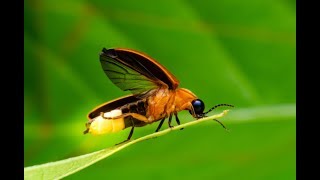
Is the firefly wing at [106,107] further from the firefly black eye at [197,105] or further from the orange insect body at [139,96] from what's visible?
the firefly black eye at [197,105]

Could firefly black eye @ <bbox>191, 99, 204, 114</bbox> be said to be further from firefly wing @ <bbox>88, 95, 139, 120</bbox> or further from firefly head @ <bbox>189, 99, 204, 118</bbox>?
firefly wing @ <bbox>88, 95, 139, 120</bbox>

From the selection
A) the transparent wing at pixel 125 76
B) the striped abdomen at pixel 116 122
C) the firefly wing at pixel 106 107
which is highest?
the transparent wing at pixel 125 76

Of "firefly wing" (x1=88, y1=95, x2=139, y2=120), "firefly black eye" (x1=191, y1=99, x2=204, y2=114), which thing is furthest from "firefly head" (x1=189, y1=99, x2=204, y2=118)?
"firefly wing" (x1=88, y1=95, x2=139, y2=120)

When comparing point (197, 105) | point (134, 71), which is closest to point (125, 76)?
point (134, 71)

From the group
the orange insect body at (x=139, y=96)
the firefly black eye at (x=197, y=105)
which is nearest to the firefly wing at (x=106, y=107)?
the orange insect body at (x=139, y=96)

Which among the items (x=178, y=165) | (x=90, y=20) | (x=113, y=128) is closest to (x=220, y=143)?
Answer: (x=178, y=165)

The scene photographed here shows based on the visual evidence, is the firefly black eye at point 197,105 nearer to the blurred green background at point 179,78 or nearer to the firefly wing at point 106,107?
the blurred green background at point 179,78

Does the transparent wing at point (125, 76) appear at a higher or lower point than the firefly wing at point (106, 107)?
higher
